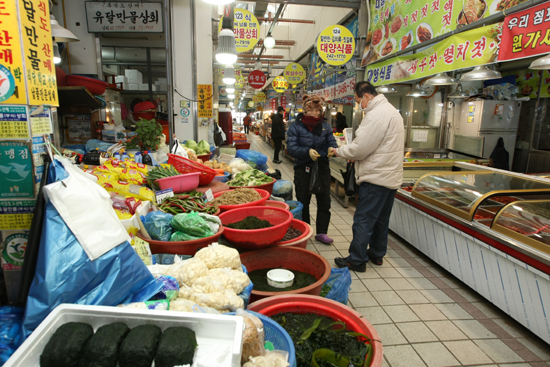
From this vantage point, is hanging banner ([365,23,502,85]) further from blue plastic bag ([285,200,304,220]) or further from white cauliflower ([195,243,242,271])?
white cauliflower ([195,243,242,271])

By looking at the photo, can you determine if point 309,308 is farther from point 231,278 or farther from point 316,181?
point 316,181

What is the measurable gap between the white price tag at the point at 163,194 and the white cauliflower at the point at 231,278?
1.32 m

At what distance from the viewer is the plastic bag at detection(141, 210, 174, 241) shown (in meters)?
2.37

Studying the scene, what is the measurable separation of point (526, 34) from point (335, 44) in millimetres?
4002

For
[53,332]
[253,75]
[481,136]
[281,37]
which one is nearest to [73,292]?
[53,332]

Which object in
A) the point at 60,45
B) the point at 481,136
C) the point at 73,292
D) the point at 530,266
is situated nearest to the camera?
the point at 73,292

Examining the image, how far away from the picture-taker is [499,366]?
252 centimetres

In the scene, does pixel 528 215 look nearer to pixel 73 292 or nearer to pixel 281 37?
pixel 73 292

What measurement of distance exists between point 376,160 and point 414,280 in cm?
157

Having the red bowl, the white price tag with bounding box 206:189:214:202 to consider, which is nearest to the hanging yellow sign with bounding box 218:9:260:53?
the red bowl

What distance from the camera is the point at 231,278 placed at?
1.86 metres

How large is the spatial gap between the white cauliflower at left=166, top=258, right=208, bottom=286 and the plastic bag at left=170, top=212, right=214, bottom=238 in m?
0.42

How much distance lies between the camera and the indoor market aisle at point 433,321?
2.62 meters

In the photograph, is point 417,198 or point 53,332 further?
point 417,198
